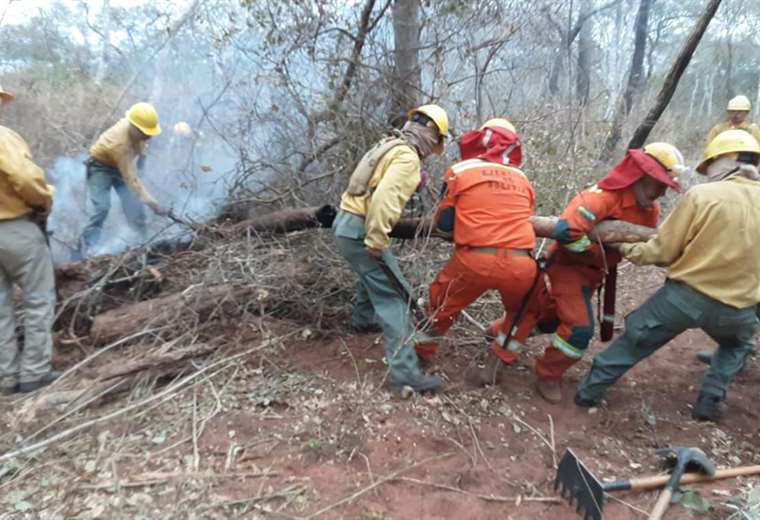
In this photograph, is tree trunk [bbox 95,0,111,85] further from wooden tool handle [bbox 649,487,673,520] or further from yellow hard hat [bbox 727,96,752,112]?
wooden tool handle [bbox 649,487,673,520]

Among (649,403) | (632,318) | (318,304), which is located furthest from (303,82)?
(649,403)

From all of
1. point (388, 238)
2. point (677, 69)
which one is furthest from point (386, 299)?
point (677, 69)

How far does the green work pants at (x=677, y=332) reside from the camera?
2.90 metres

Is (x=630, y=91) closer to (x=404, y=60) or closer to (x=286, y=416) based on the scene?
(x=404, y=60)

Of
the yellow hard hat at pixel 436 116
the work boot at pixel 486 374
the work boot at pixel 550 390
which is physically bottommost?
Answer: the work boot at pixel 550 390

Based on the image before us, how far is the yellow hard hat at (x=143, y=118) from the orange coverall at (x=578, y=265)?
4.09 m

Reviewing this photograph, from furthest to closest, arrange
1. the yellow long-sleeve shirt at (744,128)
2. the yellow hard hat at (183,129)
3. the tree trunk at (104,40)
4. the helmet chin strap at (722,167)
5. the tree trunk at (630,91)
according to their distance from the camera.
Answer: the tree trunk at (104,40) < the tree trunk at (630,91) < the yellow hard hat at (183,129) < the yellow long-sleeve shirt at (744,128) < the helmet chin strap at (722,167)

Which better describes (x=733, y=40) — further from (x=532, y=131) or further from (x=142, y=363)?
(x=142, y=363)

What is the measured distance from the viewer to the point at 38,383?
11.3ft

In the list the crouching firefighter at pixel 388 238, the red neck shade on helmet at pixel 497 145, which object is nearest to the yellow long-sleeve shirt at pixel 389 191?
the crouching firefighter at pixel 388 238

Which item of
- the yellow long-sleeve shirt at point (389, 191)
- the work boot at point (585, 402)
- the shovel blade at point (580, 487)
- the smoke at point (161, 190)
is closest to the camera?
the shovel blade at point (580, 487)

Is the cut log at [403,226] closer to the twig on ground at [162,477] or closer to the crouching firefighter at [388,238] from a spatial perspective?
the crouching firefighter at [388,238]

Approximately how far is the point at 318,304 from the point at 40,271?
80.4 inches

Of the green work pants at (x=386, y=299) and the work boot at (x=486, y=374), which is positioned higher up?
the green work pants at (x=386, y=299)
